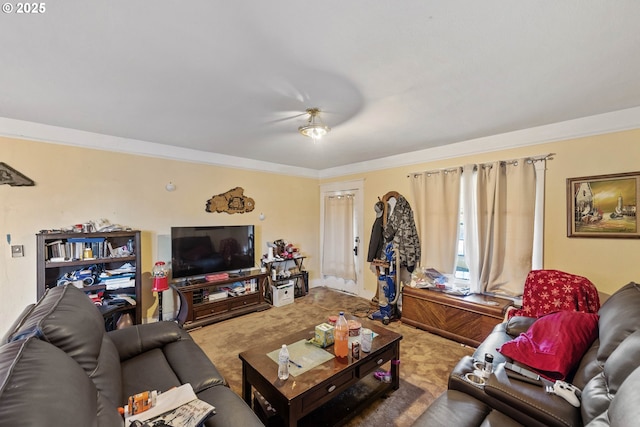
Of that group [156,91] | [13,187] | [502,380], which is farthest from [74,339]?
[13,187]

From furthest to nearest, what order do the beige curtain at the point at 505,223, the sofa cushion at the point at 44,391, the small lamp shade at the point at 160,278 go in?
the small lamp shade at the point at 160,278 → the beige curtain at the point at 505,223 → the sofa cushion at the point at 44,391

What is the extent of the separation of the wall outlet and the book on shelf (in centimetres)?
264

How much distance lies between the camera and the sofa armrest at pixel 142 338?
6.20 ft

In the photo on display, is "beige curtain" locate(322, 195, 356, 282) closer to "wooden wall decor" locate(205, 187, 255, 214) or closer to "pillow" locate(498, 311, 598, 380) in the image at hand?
"wooden wall decor" locate(205, 187, 255, 214)

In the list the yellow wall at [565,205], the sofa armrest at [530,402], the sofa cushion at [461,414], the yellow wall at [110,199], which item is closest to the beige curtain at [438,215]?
the yellow wall at [565,205]

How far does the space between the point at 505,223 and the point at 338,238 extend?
8.87ft

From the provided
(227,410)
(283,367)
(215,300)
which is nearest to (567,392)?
(283,367)

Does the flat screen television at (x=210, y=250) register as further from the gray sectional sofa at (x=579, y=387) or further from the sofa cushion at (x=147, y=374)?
the gray sectional sofa at (x=579, y=387)

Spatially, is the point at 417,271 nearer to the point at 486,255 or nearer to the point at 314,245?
the point at 486,255

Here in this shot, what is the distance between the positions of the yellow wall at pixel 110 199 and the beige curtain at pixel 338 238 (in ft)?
3.29

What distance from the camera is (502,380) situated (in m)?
1.44

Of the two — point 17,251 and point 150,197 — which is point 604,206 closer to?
point 150,197

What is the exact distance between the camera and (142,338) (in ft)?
6.49

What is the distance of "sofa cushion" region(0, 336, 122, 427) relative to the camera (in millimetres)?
710
